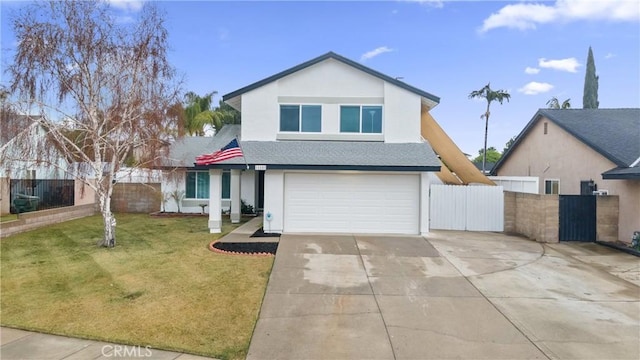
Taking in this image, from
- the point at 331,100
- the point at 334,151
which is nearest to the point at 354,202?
the point at 334,151

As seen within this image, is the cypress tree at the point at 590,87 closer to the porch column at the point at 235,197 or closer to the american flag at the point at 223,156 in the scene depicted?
the porch column at the point at 235,197

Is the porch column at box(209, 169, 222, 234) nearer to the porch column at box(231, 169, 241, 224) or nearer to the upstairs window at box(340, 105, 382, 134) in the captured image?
the porch column at box(231, 169, 241, 224)

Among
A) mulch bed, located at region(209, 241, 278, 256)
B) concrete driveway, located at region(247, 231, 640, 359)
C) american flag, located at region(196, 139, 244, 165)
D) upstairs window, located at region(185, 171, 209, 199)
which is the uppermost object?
american flag, located at region(196, 139, 244, 165)

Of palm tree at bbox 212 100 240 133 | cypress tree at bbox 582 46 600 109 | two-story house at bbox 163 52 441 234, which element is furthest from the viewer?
palm tree at bbox 212 100 240 133

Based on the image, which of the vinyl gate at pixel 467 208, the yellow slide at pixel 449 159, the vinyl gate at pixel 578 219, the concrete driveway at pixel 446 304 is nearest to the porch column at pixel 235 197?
the concrete driveway at pixel 446 304

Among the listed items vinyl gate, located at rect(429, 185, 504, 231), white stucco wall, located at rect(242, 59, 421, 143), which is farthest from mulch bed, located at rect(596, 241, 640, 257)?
white stucco wall, located at rect(242, 59, 421, 143)

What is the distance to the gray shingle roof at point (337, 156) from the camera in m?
13.3

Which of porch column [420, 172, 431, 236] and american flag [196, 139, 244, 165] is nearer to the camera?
american flag [196, 139, 244, 165]

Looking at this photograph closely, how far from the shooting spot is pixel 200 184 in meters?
19.6

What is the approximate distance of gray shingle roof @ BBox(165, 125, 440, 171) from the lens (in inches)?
524

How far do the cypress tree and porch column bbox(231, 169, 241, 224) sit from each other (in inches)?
1527

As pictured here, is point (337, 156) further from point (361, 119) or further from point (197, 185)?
point (197, 185)

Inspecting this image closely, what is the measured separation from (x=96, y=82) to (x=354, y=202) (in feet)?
31.7

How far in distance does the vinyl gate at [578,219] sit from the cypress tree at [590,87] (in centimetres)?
3119
